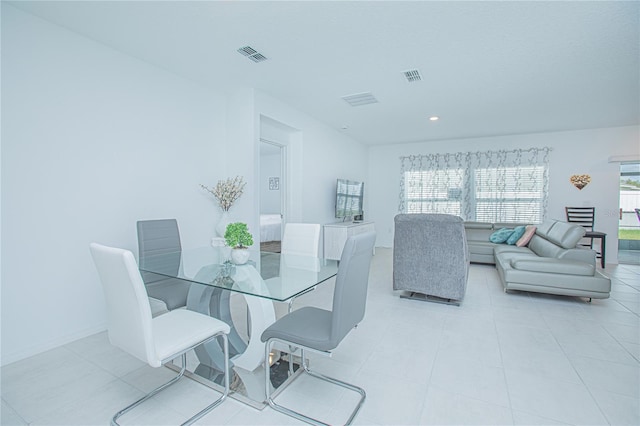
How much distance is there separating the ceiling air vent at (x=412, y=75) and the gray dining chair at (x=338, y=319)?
7.80 ft

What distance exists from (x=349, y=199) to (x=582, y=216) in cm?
453

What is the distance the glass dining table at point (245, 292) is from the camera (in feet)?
5.94

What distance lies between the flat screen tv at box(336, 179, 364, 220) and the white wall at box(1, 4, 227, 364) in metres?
3.22

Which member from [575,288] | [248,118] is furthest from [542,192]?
[248,118]

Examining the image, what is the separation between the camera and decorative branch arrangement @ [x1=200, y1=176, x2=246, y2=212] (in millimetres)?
3689

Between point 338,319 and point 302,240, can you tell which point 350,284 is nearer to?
point 338,319

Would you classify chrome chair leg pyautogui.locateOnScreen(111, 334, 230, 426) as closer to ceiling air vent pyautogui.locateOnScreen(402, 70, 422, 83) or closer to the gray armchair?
the gray armchair

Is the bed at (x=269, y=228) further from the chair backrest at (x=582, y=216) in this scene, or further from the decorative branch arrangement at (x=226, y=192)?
the chair backrest at (x=582, y=216)

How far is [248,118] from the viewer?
3830mm

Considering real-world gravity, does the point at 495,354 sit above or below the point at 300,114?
below

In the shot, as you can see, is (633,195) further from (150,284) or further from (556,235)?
(150,284)

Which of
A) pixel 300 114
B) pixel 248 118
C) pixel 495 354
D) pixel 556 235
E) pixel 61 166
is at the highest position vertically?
pixel 300 114

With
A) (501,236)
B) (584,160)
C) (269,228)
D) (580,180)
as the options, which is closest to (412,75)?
(501,236)

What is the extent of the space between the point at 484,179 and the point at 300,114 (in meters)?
4.47
